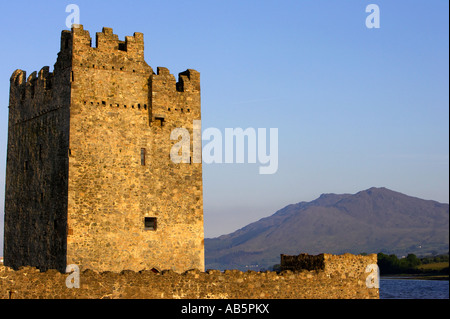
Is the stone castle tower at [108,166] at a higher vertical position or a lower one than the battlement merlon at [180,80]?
lower

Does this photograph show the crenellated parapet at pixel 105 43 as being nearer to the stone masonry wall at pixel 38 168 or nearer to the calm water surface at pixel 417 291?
the stone masonry wall at pixel 38 168

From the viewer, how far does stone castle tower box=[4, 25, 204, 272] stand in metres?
26.8

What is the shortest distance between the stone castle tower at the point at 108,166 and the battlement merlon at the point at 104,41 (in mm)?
40

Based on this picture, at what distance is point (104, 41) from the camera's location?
28.3 metres

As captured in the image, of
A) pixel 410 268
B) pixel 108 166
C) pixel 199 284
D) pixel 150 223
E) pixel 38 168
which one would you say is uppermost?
pixel 38 168

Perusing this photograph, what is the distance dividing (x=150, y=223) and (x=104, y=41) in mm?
7287

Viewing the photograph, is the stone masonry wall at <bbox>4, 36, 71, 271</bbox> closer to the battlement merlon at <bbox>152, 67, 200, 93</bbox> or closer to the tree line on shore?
the battlement merlon at <bbox>152, 67, 200, 93</bbox>

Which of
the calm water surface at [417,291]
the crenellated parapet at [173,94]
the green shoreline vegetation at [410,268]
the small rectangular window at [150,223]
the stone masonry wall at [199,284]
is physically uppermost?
the crenellated parapet at [173,94]

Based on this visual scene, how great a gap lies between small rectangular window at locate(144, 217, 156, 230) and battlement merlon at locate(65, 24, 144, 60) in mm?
6423

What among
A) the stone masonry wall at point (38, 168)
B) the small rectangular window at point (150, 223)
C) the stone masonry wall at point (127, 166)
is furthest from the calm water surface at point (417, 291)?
the stone masonry wall at point (38, 168)

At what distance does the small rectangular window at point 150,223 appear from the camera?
28.0 metres

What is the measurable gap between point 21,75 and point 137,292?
13.7m

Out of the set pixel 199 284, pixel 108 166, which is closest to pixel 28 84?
pixel 108 166

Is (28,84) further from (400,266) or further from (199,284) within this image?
(400,266)
